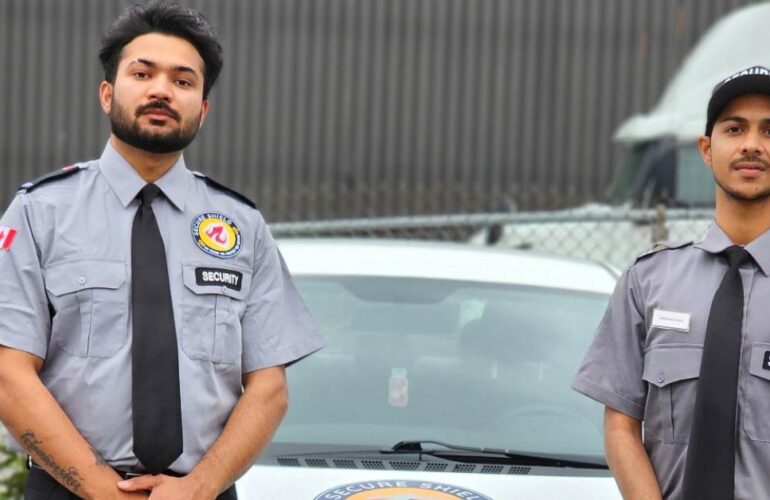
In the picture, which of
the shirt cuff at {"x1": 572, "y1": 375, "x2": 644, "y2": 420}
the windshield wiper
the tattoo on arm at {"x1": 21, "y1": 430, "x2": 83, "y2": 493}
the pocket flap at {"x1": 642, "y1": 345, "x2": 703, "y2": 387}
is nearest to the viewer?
the tattoo on arm at {"x1": 21, "y1": 430, "x2": 83, "y2": 493}

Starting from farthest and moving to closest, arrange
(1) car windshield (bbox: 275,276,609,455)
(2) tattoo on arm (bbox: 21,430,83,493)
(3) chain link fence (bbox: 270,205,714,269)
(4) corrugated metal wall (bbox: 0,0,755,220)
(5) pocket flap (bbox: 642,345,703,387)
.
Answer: (4) corrugated metal wall (bbox: 0,0,755,220), (3) chain link fence (bbox: 270,205,714,269), (1) car windshield (bbox: 275,276,609,455), (5) pocket flap (bbox: 642,345,703,387), (2) tattoo on arm (bbox: 21,430,83,493)

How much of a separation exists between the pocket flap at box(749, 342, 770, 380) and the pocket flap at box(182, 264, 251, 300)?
1.00 m

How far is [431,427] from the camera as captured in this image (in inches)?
149

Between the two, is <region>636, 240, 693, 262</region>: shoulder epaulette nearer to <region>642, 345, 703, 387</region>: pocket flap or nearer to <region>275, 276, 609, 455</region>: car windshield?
<region>642, 345, 703, 387</region>: pocket flap

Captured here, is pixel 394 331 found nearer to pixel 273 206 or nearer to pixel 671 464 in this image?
pixel 671 464

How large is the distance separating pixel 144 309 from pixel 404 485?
81 centimetres

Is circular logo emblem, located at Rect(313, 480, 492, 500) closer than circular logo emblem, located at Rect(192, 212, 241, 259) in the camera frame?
No

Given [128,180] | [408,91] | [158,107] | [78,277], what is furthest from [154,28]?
[408,91]

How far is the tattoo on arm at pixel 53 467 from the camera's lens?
2740mm

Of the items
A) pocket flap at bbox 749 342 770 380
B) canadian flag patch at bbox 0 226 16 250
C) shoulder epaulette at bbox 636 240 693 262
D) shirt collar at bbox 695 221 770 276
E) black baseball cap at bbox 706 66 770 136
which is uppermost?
black baseball cap at bbox 706 66 770 136

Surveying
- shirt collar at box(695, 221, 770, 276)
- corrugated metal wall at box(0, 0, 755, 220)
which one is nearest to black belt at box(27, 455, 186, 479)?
shirt collar at box(695, 221, 770, 276)

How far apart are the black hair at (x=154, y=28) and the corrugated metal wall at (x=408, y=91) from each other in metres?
12.1

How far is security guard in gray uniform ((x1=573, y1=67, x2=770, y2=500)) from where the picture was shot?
2.80 meters

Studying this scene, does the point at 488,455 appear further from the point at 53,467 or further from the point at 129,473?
the point at 53,467
